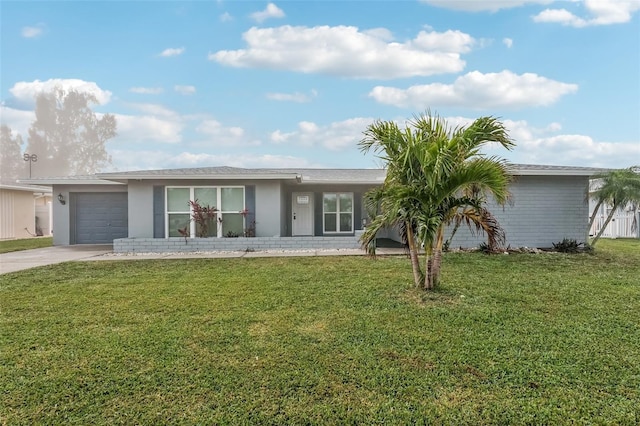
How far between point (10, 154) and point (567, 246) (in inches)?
2150

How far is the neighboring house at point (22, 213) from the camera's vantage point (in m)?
17.9

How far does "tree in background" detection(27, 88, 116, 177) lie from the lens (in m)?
41.6

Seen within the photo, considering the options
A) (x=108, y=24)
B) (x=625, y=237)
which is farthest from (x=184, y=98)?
(x=625, y=237)

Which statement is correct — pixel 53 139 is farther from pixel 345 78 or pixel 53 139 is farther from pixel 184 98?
pixel 345 78

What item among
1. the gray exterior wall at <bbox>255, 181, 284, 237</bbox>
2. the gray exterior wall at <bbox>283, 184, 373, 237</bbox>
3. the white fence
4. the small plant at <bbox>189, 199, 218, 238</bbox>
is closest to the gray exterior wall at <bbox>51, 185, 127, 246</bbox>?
the small plant at <bbox>189, 199, 218, 238</bbox>

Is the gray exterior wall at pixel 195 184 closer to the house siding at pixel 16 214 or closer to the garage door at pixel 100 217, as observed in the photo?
the garage door at pixel 100 217

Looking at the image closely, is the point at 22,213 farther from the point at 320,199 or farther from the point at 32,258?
the point at 320,199

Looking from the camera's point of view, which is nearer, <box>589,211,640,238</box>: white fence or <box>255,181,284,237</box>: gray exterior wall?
<box>255,181,284,237</box>: gray exterior wall

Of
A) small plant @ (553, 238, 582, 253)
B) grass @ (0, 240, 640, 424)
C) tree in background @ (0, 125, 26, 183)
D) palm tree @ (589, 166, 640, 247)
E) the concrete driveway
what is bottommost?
grass @ (0, 240, 640, 424)

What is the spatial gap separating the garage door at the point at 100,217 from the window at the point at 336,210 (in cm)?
836

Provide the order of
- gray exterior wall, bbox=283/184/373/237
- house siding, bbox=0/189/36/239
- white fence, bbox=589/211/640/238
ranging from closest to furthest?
1. gray exterior wall, bbox=283/184/373/237
2. white fence, bbox=589/211/640/238
3. house siding, bbox=0/189/36/239

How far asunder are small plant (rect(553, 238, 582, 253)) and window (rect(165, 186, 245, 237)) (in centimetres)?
1030

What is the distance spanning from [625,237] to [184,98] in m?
23.1

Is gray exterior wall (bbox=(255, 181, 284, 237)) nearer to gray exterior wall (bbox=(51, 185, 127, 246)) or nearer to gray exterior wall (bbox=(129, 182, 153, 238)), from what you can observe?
gray exterior wall (bbox=(129, 182, 153, 238))
